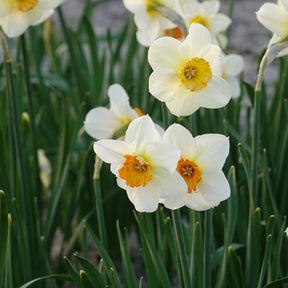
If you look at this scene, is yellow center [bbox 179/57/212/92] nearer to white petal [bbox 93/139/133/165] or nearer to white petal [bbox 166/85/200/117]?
A: white petal [bbox 166/85/200/117]

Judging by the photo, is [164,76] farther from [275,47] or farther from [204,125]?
[204,125]

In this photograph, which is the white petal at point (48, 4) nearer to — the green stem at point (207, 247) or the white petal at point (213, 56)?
the white petal at point (213, 56)

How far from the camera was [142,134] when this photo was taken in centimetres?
108

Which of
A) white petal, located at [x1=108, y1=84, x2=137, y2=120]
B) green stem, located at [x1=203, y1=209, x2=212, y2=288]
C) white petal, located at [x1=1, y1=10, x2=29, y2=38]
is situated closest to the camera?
green stem, located at [x1=203, y1=209, x2=212, y2=288]

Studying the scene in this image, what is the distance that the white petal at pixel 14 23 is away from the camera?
1.59 m

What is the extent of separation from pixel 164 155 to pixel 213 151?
119 mm

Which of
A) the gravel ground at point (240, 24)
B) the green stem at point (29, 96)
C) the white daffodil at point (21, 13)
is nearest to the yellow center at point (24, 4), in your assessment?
the white daffodil at point (21, 13)

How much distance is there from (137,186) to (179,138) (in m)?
0.11

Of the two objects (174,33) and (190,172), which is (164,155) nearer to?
(190,172)

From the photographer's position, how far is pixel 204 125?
190cm

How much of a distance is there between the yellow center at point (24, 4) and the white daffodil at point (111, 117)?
0.99 ft

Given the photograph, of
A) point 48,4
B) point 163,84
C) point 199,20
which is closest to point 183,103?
point 163,84

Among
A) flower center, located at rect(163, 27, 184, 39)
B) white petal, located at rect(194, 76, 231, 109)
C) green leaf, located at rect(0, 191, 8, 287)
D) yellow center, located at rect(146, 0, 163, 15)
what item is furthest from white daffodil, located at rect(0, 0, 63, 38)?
white petal, located at rect(194, 76, 231, 109)

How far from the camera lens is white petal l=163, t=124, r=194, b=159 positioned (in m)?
1.06
